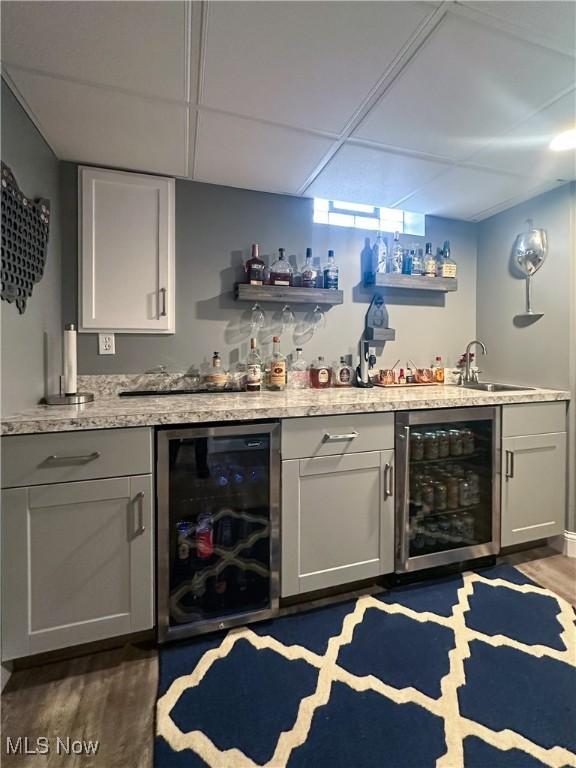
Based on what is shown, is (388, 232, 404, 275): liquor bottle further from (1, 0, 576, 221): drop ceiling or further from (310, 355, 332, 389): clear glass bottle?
(310, 355, 332, 389): clear glass bottle

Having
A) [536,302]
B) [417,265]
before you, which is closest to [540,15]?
[417,265]

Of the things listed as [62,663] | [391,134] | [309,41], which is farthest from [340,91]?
[62,663]

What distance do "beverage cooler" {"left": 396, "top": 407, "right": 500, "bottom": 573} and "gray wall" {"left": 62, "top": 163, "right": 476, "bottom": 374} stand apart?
80 cm

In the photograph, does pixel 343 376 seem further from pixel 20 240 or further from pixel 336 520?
pixel 20 240

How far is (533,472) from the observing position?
6.89 feet

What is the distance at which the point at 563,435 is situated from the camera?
2174mm

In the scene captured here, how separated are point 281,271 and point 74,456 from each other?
5.08 feet

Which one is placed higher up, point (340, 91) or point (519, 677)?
point (340, 91)

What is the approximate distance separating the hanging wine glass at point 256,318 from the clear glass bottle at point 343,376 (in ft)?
1.98

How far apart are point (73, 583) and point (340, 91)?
84.1 inches

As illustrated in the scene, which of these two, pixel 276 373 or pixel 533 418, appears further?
→ pixel 276 373

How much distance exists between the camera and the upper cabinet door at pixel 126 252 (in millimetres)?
1922

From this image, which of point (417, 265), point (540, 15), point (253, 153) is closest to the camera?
point (540, 15)

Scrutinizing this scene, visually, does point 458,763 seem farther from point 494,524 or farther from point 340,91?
point 340,91
